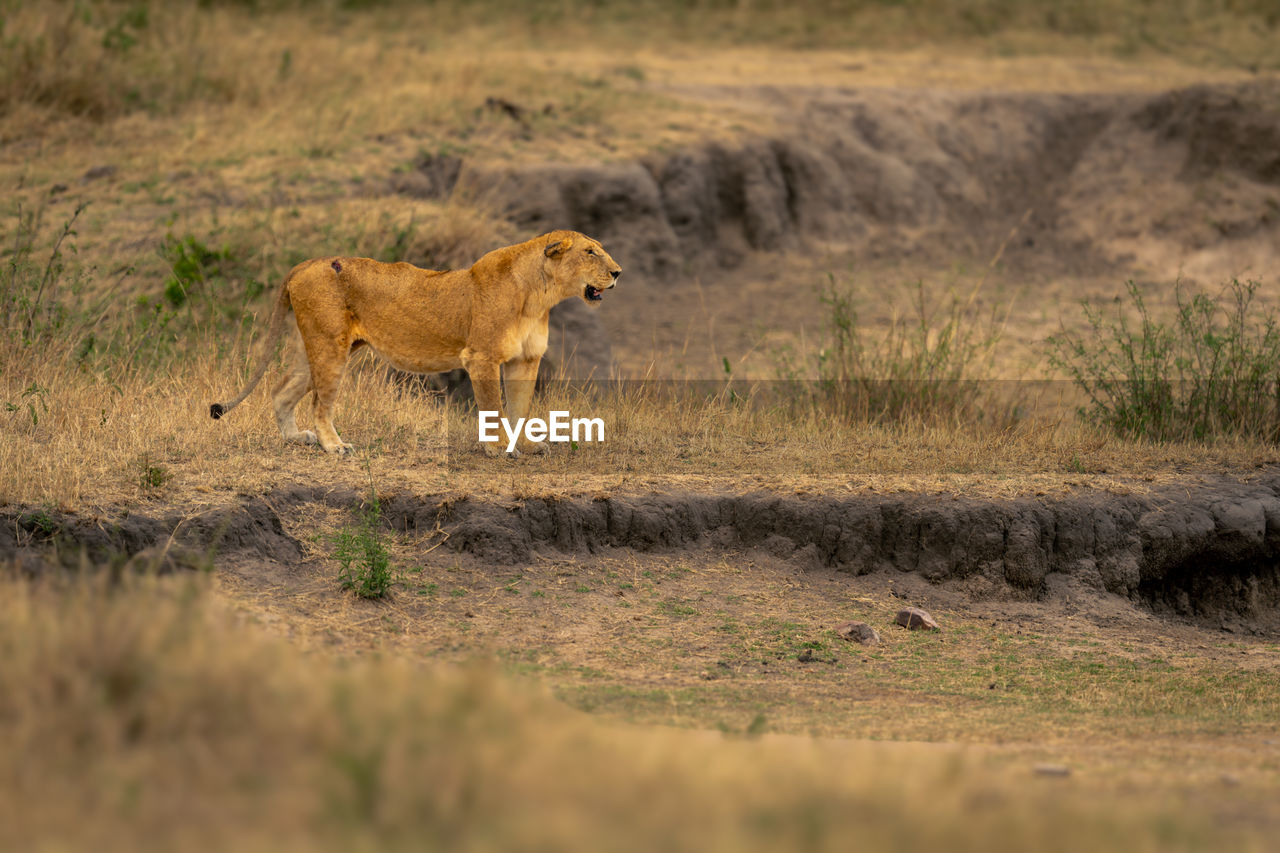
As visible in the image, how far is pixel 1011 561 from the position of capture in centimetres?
898

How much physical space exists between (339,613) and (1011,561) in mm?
4377

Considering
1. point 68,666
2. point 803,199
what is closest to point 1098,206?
point 803,199

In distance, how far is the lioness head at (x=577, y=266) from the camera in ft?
28.4

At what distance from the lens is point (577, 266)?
8672mm

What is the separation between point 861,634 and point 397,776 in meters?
4.76

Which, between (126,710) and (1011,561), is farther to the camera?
(1011,561)

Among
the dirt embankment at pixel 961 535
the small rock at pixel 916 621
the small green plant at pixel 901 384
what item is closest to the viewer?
the small rock at pixel 916 621

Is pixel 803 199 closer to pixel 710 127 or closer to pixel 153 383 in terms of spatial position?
pixel 710 127

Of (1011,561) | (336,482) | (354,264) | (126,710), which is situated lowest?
(1011,561)

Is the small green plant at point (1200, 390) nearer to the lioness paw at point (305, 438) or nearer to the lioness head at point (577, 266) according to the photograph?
the lioness head at point (577, 266)

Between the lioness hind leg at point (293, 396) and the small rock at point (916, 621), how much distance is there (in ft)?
13.3

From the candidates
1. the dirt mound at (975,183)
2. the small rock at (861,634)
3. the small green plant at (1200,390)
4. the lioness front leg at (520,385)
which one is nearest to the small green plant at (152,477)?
the lioness front leg at (520,385)

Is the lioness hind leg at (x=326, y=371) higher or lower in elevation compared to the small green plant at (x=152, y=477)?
higher

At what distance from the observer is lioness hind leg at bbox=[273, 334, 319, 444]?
9070mm
